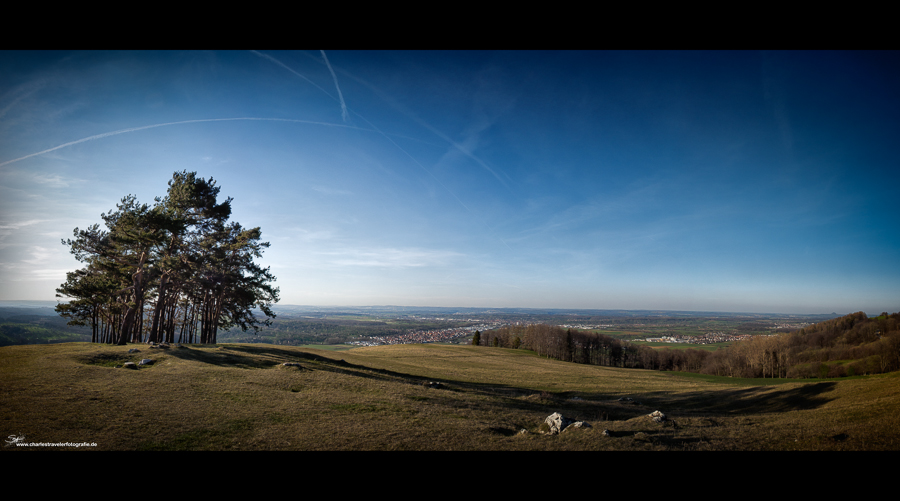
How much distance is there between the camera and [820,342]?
39094mm

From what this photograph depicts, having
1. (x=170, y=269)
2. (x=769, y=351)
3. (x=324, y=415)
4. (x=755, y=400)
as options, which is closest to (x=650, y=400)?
(x=755, y=400)

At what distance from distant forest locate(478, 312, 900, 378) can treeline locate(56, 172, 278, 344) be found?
54.4 m

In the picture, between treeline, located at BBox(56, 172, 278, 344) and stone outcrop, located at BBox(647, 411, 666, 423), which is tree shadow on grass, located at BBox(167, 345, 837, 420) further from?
treeline, located at BBox(56, 172, 278, 344)

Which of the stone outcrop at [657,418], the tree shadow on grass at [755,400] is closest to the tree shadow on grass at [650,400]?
the tree shadow on grass at [755,400]

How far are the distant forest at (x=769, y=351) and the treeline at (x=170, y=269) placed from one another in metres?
54.4

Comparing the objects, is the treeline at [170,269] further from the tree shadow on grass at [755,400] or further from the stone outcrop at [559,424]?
the tree shadow on grass at [755,400]

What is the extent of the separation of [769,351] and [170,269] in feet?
248

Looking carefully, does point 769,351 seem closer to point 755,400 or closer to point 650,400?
point 755,400

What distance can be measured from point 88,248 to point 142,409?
87.7 ft

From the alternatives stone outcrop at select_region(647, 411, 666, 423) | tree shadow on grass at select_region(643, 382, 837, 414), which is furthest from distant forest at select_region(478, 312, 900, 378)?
stone outcrop at select_region(647, 411, 666, 423)

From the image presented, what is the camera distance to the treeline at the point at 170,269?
20.9m
